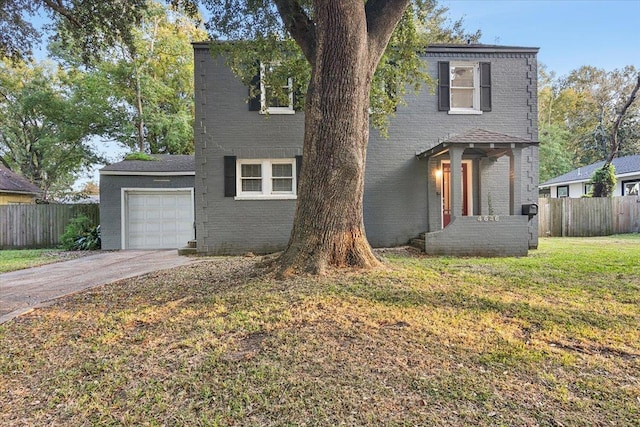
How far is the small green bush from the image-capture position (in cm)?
1136

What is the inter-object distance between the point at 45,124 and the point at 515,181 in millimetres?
22379

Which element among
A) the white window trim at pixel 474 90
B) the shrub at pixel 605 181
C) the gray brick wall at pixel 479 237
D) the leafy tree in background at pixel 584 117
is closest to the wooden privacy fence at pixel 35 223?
the gray brick wall at pixel 479 237

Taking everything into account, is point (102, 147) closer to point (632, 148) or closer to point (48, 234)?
point (48, 234)

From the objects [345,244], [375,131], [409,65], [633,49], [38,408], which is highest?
[633,49]

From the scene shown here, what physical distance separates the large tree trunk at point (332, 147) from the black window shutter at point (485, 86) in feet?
20.4

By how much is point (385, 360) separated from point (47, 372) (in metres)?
2.46

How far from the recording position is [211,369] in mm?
2430

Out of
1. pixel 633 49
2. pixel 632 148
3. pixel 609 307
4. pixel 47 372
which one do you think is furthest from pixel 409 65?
pixel 632 148

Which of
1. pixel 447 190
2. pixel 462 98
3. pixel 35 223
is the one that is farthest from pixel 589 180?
pixel 35 223

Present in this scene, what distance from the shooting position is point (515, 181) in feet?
27.9

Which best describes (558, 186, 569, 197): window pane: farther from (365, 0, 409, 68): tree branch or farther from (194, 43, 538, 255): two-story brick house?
(365, 0, 409, 68): tree branch

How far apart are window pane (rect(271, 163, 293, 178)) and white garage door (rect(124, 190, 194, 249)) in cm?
362

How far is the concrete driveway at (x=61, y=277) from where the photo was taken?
469 centimetres

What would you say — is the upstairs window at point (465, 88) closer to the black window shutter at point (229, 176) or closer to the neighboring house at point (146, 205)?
Answer: the black window shutter at point (229, 176)
